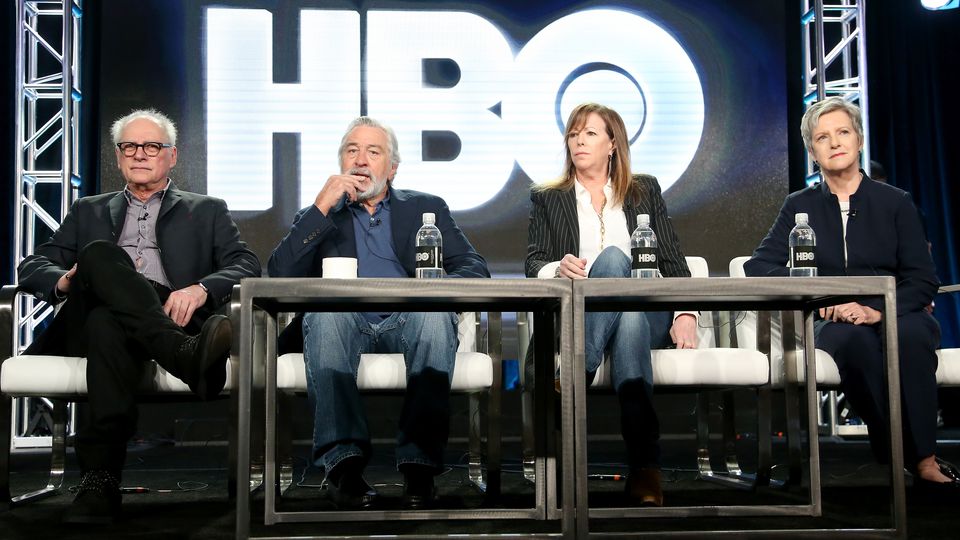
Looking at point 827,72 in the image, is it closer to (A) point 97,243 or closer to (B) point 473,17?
(B) point 473,17

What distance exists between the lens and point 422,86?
15.8 feet

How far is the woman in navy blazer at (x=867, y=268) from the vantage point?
266cm

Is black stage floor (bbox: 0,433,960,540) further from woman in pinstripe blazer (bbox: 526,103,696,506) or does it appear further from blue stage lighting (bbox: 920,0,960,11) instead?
blue stage lighting (bbox: 920,0,960,11)

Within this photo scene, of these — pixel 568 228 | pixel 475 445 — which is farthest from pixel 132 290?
pixel 568 228

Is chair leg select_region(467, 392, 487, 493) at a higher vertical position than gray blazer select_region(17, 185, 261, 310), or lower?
lower

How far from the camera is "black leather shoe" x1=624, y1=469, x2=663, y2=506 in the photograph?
7.69 ft

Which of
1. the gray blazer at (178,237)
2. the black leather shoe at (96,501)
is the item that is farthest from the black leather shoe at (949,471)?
the black leather shoe at (96,501)

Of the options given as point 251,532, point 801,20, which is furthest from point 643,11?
point 251,532

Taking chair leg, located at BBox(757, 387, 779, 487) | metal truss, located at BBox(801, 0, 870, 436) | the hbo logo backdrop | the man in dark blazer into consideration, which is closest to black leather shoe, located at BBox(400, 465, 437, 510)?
the man in dark blazer

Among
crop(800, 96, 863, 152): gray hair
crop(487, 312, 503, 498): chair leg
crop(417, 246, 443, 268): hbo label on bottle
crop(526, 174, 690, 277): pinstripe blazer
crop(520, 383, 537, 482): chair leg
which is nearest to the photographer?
crop(417, 246, 443, 268): hbo label on bottle

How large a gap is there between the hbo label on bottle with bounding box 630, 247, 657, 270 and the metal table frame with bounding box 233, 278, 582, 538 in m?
0.22

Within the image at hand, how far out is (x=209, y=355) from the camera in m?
2.24

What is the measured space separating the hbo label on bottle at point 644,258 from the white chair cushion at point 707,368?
0.39 meters

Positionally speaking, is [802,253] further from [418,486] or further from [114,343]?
[114,343]
